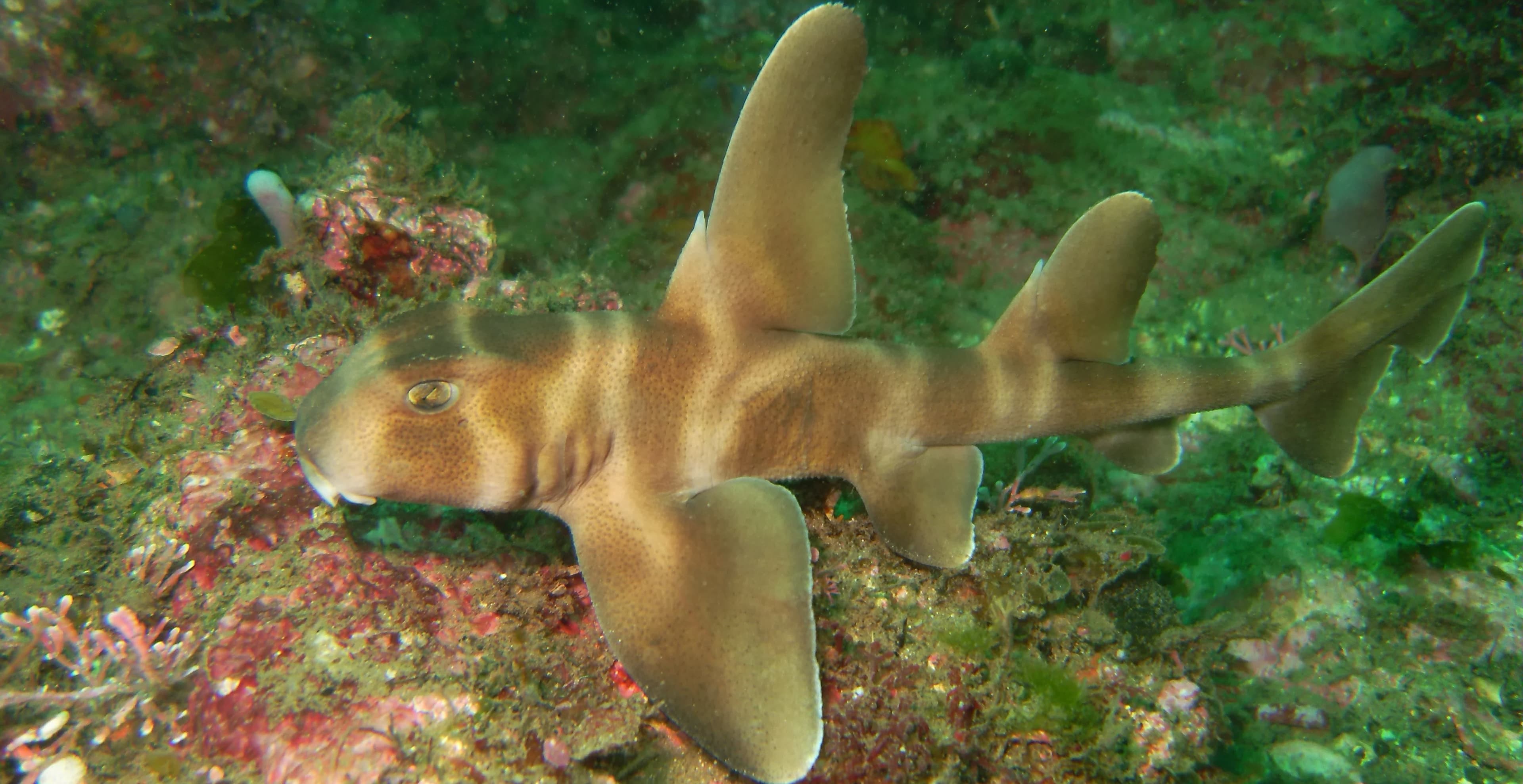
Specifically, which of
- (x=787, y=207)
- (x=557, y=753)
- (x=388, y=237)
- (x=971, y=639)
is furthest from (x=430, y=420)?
(x=971, y=639)

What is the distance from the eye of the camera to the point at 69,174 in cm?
895

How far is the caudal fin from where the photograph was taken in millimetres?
3516

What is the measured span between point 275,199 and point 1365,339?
673cm

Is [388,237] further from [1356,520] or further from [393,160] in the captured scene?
[1356,520]

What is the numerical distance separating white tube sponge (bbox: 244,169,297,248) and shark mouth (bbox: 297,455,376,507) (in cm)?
255

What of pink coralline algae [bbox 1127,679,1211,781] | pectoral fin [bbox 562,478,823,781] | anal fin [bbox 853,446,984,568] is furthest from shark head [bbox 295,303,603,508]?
pink coralline algae [bbox 1127,679,1211,781]

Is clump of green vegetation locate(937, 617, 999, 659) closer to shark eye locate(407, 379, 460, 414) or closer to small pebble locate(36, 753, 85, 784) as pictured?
shark eye locate(407, 379, 460, 414)

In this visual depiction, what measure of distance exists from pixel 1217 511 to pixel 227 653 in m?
7.17

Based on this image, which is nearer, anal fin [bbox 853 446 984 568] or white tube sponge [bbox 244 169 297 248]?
anal fin [bbox 853 446 984 568]

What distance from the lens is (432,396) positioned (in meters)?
2.51

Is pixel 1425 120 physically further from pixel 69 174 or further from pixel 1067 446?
pixel 69 174

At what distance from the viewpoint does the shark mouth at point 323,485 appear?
8.12 ft

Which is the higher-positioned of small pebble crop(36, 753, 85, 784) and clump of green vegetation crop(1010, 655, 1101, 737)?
small pebble crop(36, 753, 85, 784)

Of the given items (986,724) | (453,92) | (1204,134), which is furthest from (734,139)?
(453,92)
